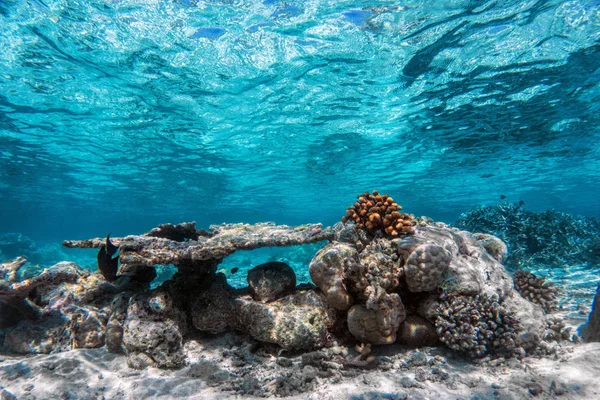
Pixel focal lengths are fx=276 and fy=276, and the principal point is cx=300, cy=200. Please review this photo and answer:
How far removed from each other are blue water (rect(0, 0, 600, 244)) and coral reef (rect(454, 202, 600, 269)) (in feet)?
19.8

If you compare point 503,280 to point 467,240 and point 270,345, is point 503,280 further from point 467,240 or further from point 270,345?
point 270,345

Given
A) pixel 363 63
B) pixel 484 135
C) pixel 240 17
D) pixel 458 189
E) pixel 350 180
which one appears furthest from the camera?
pixel 458 189

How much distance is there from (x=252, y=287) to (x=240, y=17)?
900cm

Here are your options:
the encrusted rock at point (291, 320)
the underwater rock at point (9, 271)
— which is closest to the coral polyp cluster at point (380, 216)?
the encrusted rock at point (291, 320)

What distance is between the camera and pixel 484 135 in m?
19.0

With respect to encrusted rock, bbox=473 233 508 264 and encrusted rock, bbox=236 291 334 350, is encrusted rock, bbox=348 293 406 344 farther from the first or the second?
encrusted rock, bbox=473 233 508 264

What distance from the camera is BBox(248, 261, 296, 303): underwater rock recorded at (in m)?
5.11

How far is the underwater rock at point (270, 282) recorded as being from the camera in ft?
16.8

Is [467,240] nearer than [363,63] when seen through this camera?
Yes

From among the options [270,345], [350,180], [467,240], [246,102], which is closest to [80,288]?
[270,345]

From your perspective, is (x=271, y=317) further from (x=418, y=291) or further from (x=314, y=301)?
(x=418, y=291)

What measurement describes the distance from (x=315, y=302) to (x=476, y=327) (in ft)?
8.24

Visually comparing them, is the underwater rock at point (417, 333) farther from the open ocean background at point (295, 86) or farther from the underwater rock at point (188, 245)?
A: the open ocean background at point (295, 86)

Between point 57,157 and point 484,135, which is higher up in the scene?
point 57,157
